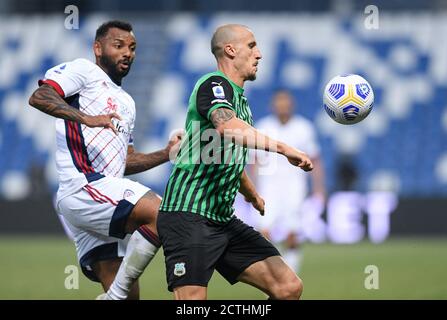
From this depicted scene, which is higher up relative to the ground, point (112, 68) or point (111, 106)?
point (112, 68)

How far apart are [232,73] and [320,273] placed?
7088 mm

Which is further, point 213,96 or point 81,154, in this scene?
point 81,154

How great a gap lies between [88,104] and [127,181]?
2.36 feet

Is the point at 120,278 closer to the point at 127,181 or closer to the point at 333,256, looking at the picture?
the point at 127,181

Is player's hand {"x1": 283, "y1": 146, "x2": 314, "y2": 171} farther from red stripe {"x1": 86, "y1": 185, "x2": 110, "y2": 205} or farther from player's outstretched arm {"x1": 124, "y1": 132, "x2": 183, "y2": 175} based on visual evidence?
player's outstretched arm {"x1": 124, "y1": 132, "x2": 183, "y2": 175}

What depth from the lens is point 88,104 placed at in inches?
299

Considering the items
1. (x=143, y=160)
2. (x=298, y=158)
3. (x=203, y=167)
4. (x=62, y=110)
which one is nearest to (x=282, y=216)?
(x=143, y=160)

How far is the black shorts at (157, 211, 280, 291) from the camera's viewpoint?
6.44m

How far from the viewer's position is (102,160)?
751 cm

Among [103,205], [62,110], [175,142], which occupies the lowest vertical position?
[103,205]

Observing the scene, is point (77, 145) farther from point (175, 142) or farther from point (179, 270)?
point (179, 270)

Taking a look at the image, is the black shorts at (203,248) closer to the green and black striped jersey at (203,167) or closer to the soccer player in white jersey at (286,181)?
the green and black striped jersey at (203,167)

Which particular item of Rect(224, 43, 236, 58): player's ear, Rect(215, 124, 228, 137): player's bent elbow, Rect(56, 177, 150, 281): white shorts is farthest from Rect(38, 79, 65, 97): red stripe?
Rect(215, 124, 228, 137): player's bent elbow

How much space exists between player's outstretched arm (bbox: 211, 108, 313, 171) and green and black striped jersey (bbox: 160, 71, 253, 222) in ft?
0.84
